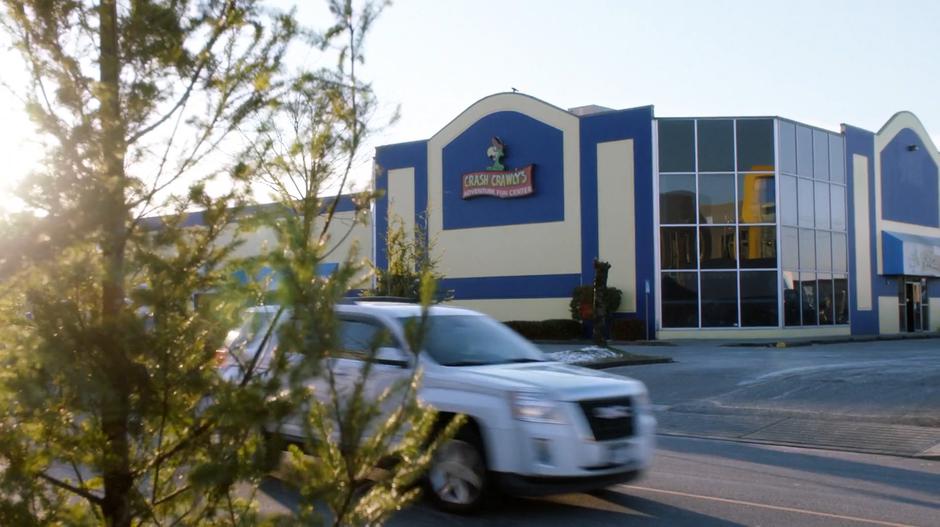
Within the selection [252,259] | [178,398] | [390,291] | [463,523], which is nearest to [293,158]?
[252,259]

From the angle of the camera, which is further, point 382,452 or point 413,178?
point 413,178

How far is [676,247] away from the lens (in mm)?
35781

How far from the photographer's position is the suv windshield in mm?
8344

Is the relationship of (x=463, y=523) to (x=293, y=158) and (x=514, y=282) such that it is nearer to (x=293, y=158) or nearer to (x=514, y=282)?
(x=293, y=158)

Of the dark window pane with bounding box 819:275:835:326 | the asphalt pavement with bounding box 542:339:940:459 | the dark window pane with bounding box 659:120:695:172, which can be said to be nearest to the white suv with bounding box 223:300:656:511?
the asphalt pavement with bounding box 542:339:940:459

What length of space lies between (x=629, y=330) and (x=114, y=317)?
32.8 m

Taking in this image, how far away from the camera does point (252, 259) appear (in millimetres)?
2840

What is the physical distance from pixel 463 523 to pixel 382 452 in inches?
196

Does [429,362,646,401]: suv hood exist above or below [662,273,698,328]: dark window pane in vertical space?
below

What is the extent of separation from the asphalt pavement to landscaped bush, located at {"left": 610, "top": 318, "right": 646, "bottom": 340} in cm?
1080

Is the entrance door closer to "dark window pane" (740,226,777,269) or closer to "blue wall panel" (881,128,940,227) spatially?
"blue wall panel" (881,128,940,227)

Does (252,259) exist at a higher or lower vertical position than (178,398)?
higher

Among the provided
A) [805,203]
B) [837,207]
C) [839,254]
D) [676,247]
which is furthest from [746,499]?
[837,207]

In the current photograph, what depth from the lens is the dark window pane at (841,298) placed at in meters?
38.7
